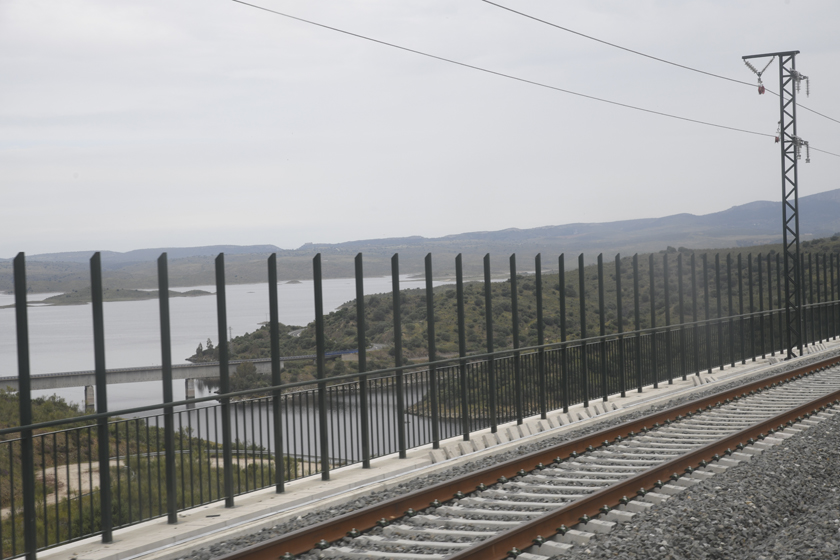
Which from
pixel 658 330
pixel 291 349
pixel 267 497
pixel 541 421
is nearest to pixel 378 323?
pixel 291 349

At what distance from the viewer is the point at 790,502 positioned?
309 inches

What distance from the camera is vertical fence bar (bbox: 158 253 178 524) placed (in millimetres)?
8203

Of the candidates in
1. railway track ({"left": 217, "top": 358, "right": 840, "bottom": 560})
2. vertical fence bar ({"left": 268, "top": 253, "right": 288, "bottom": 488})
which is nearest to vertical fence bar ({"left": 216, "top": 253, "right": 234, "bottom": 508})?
vertical fence bar ({"left": 268, "top": 253, "right": 288, "bottom": 488})

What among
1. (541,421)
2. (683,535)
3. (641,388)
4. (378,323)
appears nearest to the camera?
(683,535)

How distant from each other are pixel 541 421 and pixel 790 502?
6.30 m

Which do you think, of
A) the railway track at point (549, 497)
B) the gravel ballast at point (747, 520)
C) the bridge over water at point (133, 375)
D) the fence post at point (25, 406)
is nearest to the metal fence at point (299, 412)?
the fence post at point (25, 406)

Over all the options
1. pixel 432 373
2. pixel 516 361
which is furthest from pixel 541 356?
pixel 432 373

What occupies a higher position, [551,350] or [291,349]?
[551,350]

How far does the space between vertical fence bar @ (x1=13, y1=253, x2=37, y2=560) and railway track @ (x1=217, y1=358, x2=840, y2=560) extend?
220 cm

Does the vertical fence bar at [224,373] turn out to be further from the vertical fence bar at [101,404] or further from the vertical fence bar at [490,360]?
the vertical fence bar at [490,360]

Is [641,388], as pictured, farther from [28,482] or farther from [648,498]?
[28,482]

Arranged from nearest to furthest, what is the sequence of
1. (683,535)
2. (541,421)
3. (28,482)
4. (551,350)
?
(683,535), (28,482), (541,421), (551,350)

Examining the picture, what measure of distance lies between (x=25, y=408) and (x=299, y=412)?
12.4 feet

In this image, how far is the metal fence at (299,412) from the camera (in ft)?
25.3
